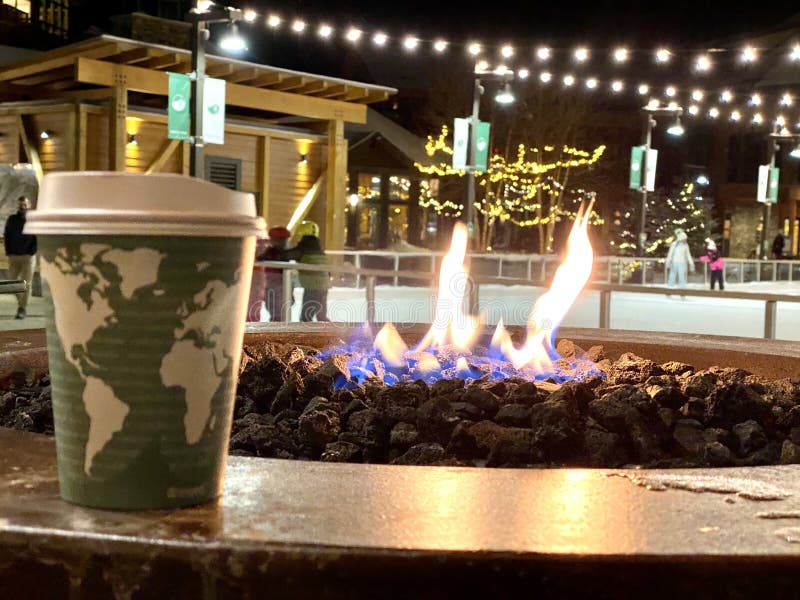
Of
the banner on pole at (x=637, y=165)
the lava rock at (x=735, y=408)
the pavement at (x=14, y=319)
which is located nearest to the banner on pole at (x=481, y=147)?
the banner on pole at (x=637, y=165)

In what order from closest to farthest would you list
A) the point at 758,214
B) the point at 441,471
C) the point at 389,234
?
the point at 441,471, the point at 389,234, the point at 758,214

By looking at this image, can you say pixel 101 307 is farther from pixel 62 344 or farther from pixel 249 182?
pixel 249 182

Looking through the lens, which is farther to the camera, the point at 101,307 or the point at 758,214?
the point at 758,214

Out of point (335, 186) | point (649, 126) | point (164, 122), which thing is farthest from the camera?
point (649, 126)

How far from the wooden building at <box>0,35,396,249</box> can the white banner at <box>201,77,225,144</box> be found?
2.61m

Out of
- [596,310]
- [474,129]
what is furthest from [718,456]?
[474,129]

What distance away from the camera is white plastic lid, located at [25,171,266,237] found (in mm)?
1843

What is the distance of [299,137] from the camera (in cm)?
2245

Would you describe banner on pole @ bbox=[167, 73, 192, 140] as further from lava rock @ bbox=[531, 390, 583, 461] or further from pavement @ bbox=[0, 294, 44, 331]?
lava rock @ bbox=[531, 390, 583, 461]

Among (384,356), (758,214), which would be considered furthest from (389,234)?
(384,356)

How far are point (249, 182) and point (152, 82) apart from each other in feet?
12.4

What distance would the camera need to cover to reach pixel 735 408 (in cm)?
352

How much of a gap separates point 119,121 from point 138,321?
17029mm

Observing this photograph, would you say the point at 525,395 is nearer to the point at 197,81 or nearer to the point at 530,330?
the point at 530,330
